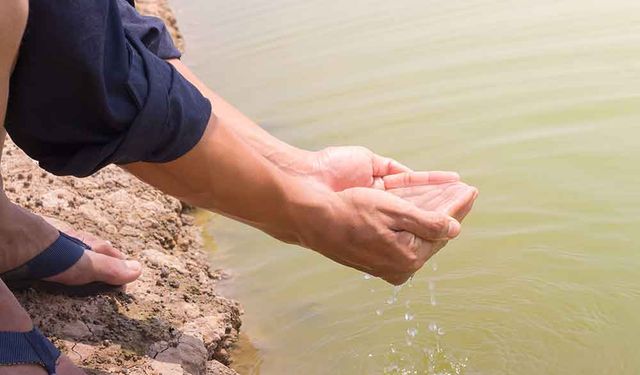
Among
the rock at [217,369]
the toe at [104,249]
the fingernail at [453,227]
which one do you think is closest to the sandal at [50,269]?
the toe at [104,249]

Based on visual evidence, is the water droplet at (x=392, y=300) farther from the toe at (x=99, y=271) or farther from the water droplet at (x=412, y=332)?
the toe at (x=99, y=271)

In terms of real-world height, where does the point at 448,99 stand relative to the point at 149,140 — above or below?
below

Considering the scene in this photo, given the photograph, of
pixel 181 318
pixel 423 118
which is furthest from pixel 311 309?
pixel 423 118

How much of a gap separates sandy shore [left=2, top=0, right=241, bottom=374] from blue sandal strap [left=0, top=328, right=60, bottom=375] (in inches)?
8.9

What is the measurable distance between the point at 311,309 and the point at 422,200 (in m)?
0.86

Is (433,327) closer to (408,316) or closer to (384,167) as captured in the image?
(408,316)

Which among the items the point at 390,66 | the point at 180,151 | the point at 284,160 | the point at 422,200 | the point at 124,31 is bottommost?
the point at 390,66

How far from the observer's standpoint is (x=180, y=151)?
1.77 m

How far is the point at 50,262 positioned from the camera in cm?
217

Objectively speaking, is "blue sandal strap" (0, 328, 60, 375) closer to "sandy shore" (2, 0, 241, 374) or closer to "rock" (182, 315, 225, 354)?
"sandy shore" (2, 0, 241, 374)

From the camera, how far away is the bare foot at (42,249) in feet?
6.88

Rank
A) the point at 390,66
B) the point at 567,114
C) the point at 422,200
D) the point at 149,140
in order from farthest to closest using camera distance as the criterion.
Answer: the point at 390,66
the point at 567,114
the point at 422,200
the point at 149,140

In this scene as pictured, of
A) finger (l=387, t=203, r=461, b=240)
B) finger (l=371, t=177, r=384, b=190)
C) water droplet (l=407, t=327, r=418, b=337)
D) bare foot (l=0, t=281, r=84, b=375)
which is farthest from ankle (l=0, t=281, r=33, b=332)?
water droplet (l=407, t=327, r=418, b=337)

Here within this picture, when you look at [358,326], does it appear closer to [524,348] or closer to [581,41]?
[524,348]
